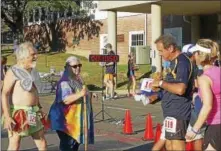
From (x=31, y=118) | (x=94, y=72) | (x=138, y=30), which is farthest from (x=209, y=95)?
(x=138, y=30)

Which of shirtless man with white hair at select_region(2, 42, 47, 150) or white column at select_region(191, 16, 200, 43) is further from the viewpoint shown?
white column at select_region(191, 16, 200, 43)

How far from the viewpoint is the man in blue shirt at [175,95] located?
609 cm

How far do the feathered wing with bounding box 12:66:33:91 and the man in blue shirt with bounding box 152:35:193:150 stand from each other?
155cm

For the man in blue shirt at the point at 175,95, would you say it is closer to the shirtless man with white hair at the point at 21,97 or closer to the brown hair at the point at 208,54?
the brown hair at the point at 208,54

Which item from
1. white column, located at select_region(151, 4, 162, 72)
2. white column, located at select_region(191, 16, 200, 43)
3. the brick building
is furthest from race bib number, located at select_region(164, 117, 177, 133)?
the brick building

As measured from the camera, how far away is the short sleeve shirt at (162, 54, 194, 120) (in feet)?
19.9

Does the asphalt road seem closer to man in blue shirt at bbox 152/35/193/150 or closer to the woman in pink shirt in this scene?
man in blue shirt at bbox 152/35/193/150

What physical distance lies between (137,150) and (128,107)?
713 cm

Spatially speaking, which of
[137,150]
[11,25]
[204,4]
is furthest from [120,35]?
[137,150]

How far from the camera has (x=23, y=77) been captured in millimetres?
6570

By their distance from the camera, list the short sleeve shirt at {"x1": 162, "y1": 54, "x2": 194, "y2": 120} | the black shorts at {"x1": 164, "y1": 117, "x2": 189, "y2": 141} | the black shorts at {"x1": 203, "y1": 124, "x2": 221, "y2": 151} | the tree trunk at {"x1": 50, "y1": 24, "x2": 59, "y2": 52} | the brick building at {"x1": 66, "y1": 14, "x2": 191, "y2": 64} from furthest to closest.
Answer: the tree trunk at {"x1": 50, "y1": 24, "x2": 59, "y2": 52} → the brick building at {"x1": 66, "y1": 14, "x2": 191, "y2": 64} → the black shorts at {"x1": 164, "y1": 117, "x2": 189, "y2": 141} → the short sleeve shirt at {"x1": 162, "y1": 54, "x2": 194, "y2": 120} → the black shorts at {"x1": 203, "y1": 124, "x2": 221, "y2": 151}

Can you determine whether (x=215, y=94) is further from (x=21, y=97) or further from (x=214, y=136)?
(x=21, y=97)

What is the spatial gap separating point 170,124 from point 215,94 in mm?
856

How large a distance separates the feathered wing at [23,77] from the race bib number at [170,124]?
1727 millimetres
